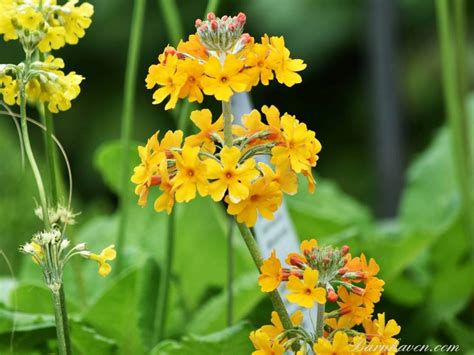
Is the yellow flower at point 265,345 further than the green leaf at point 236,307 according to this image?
No

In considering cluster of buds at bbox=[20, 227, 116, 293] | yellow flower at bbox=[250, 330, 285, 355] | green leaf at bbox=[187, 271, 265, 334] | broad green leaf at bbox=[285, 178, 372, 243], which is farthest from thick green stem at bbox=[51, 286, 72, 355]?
broad green leaf at bbox=[285, 178, 372, 243]

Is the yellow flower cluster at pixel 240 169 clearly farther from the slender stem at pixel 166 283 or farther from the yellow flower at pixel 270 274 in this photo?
the slender stem at pixel 166 283

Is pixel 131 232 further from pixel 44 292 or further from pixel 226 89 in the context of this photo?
pixel 226 89

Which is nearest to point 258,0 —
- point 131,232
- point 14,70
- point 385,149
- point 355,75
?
point 355,75

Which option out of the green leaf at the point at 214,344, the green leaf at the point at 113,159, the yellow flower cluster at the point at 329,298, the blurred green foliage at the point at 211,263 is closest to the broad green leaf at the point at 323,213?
the blurred green foliage at the point at 211,263

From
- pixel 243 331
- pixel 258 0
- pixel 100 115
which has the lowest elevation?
pixel 243 331

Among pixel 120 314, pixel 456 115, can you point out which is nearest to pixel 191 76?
pixel 120 314
